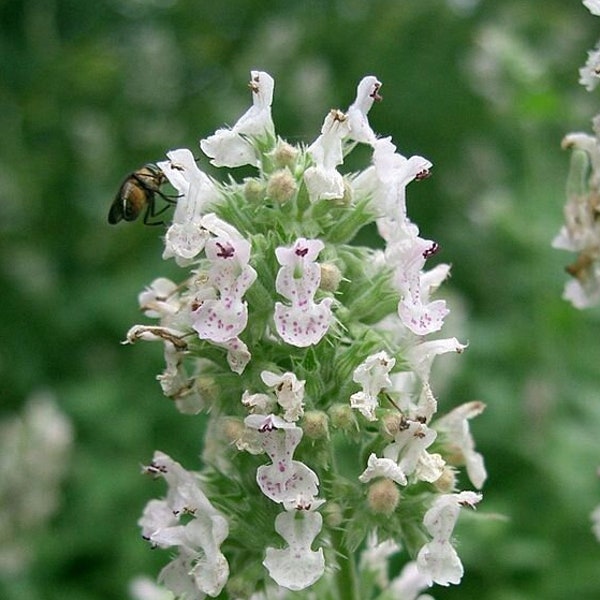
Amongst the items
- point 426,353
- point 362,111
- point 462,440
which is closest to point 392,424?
point 426,353

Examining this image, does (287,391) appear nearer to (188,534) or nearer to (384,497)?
(384,497)

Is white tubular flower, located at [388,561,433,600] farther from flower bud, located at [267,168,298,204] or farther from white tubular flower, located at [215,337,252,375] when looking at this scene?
flower bud, located at [267,168,298,204]

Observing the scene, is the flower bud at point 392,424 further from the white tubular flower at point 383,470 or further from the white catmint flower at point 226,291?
the white catmint flower at point 226,291

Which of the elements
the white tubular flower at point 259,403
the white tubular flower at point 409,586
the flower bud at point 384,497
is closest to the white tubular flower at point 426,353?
the flower bud at point 384,497

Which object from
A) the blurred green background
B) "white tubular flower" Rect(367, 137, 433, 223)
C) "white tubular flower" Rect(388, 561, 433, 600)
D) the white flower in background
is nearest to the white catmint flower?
"white tubular flower" Rect(367, 137, 433, 223)

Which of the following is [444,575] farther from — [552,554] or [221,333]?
[552,554]

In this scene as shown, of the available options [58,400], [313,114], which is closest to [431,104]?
[313,114]
